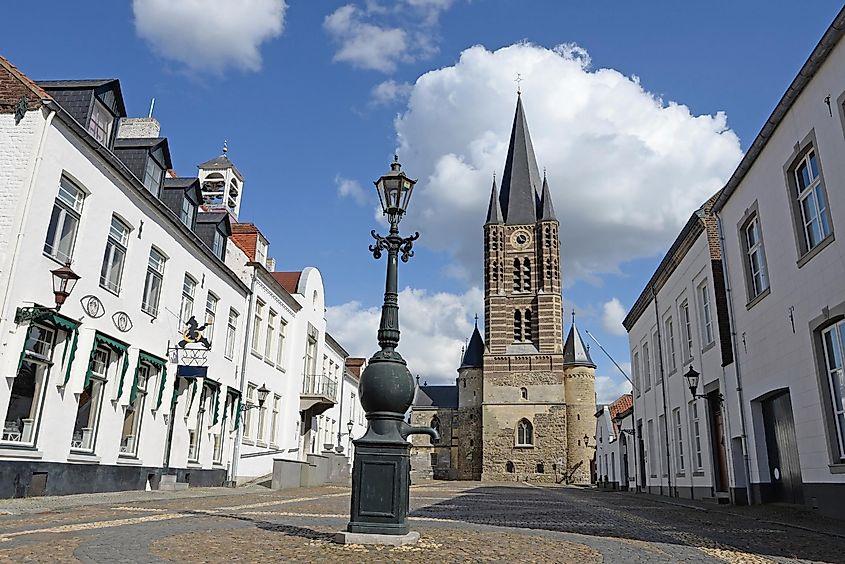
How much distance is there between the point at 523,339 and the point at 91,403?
53414mm

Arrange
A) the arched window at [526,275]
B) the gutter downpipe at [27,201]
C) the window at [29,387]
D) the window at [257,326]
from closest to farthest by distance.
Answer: the gutter downpipe at [27,201] → the window at [29,387] → the window at [257,326] → the arched window at [526,275]

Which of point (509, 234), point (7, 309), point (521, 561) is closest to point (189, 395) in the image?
point (7, 309)

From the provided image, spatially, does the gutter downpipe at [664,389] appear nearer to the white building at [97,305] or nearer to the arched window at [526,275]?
the white building at [97,305]

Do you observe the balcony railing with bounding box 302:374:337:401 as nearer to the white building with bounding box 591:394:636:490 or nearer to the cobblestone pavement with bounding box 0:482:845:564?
the white building with bounding box 591:394:636:490

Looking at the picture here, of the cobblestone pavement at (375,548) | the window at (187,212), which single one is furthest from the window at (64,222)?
the window at (187,212)

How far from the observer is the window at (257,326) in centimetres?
2415

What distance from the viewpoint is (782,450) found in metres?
13.6

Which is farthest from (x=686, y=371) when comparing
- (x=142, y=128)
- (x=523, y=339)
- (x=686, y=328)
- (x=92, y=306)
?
(x=523, y=339)

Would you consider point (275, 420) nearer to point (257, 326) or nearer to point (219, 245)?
point (257, 326)

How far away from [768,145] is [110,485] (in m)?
16.6

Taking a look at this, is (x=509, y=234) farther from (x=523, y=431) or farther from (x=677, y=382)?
(x=677, y=382)

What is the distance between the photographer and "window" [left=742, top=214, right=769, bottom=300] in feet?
46.3

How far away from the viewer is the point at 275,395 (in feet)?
87.8

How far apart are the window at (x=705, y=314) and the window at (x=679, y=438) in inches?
170
